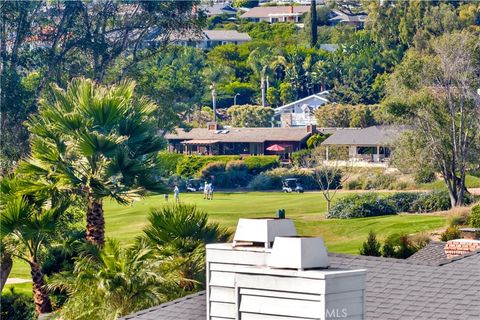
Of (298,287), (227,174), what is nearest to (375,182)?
(227,174)

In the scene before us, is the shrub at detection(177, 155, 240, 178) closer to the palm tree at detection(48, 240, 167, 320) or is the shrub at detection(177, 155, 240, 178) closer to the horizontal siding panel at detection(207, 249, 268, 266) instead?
the palm tree at detection(48, 240, 167, 320)

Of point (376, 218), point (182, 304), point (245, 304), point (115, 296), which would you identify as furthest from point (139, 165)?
point (376, 218)

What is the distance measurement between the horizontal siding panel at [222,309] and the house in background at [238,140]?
91720 millimetres

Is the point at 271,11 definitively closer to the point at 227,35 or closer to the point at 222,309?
the point at 227,35

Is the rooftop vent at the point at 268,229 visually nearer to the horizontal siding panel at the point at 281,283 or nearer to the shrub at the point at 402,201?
the horizontal siding panel at the point at 281,283

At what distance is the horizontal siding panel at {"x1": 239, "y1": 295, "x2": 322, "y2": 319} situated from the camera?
11.3 meters

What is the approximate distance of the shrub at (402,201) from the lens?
65.6 metres

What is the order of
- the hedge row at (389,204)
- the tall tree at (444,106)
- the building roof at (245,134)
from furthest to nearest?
the building roof at (245,134) → the tall tree at (444,106) → the hedge row at (389,204)

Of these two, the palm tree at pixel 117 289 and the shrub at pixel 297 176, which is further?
the shrub at pixel 297 176

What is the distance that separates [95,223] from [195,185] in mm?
61673

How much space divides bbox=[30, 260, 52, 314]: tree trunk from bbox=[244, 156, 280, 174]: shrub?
7012 centimetres

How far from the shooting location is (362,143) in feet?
319

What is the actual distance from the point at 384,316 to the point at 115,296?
7338 mm

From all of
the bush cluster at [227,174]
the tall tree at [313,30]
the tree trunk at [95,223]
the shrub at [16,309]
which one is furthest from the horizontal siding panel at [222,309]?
the tall tree at [313,30]
